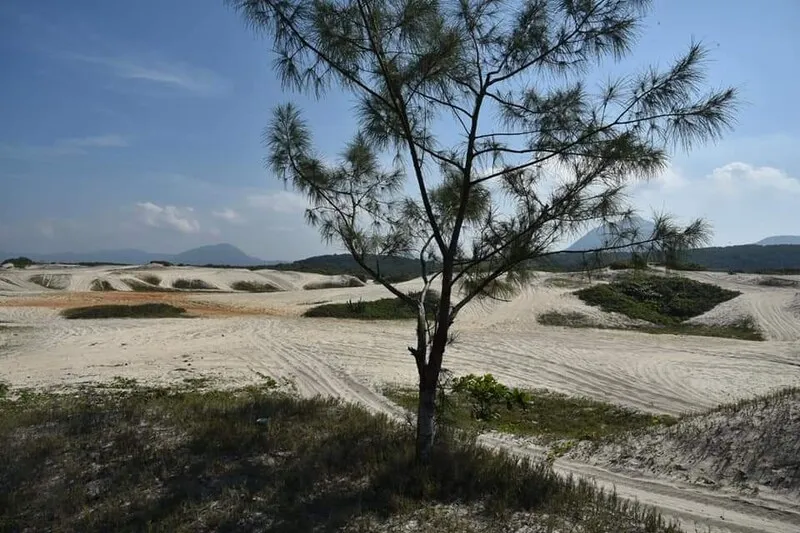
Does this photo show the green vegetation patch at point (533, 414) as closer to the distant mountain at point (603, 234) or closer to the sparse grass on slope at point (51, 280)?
the distant mountain at point (603, 234)

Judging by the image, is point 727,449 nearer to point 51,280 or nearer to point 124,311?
point 124,311

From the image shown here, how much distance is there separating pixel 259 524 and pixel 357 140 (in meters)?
4.54

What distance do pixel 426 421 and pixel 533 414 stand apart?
570cm

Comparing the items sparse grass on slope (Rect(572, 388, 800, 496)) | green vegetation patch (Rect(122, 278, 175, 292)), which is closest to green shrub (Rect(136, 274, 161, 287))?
green vegetation patch (Rect(122, 278, 175, 292))

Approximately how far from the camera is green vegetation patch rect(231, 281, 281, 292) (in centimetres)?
4738

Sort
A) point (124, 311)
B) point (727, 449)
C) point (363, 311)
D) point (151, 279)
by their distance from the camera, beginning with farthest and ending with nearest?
point (151, 279) < point (363, 311) < point (124, 311) < point (727, 449)

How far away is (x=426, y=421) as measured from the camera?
6227 mm

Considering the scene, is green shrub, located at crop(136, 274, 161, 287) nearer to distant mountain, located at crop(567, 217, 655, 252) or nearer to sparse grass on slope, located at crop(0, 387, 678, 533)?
sparse grass on slope, located at crop(0, 387, 678, 533)

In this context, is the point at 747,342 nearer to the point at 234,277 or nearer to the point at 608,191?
the point at 608,191

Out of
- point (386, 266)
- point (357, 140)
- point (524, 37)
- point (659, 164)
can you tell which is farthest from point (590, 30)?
point (386, 266)

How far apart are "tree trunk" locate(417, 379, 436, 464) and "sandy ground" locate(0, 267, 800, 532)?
70.4 inches

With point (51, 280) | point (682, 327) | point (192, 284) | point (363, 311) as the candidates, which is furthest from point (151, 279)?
point (682, 327)

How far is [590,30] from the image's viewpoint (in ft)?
19.3

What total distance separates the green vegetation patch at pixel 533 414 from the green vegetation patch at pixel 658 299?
18.4 m
